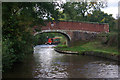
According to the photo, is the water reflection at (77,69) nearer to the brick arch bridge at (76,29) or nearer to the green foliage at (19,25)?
the green foliage at (19,25)

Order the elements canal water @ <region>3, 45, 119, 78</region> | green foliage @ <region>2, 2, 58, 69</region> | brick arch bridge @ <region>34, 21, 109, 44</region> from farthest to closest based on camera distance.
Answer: brick arch bridge @ <region>34, 21, 109, 44</region> < canal water @ <region>3, 45, 119, 78</region> < green foliage @ <region>2, 2, 58, 69</region>

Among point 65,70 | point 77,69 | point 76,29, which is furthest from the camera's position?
point 76,29

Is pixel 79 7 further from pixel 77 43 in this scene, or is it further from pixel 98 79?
pixel 98 79

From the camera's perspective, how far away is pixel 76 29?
1067 inches

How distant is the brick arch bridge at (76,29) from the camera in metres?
25.2

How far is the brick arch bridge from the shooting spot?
25.2 meters

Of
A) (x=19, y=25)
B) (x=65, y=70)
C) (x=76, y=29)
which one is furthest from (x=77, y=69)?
(x=76, y=29)

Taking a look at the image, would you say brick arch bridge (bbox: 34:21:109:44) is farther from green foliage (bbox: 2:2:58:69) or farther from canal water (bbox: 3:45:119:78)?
green foliage (bbox: 2:2:58:69)

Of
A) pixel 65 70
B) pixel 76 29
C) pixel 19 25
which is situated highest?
pixel 76 29

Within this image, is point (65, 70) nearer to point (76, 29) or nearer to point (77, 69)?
point (77, 69)

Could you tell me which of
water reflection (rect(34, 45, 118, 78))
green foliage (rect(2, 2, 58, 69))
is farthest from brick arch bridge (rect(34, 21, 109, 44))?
green foliage (rect(2, 2, 58, 69))

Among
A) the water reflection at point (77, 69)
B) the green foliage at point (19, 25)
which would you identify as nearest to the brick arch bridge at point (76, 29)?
the water reflection at point (77, 69)

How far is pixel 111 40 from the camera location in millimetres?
19219

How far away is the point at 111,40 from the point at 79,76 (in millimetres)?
11196
